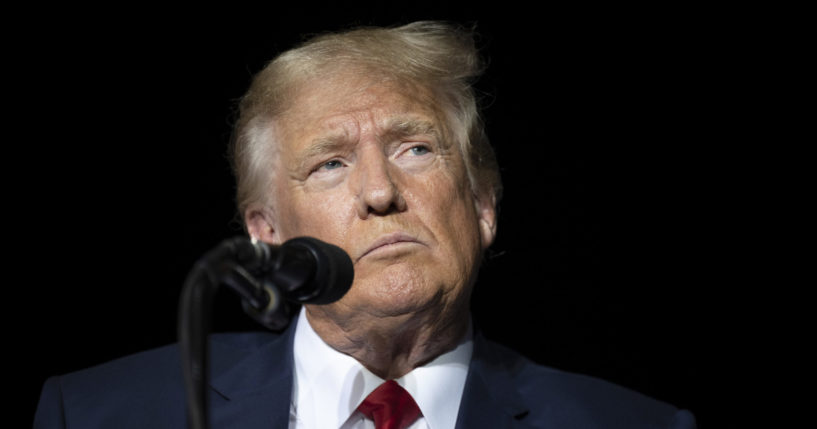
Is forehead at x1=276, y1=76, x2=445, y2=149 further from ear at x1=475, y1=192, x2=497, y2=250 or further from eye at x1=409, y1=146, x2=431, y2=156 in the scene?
ear at x1=475, y1=192, x2=497, y2=250

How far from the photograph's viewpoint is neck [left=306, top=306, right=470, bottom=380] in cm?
239

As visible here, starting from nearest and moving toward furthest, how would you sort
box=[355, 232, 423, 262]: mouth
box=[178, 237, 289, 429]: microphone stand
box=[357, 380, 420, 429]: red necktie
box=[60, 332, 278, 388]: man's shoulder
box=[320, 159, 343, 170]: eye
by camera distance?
1. box=[178, 237, 289, 429]: microphone stand
2. box=[355, 232, 423, 262]: mouth
3. box=[357, 380, 420, 429]: red necktie
4. box=[320, 159, 343, 170]: eye
5. box=[60, 332, 278, 388]: man's shoulder

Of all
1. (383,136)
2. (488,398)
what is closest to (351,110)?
(383,136)

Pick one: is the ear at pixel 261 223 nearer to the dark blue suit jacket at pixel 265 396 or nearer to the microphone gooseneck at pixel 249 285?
the dark blue suit jacket at pixel 265 396

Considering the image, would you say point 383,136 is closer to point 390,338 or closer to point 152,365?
point 390,338

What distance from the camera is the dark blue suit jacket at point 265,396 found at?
7.99 feet

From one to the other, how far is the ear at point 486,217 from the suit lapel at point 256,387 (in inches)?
26.8

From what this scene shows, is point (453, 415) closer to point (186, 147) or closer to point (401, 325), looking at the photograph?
point (401, 325)

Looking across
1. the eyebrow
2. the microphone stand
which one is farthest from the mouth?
the microphone stand

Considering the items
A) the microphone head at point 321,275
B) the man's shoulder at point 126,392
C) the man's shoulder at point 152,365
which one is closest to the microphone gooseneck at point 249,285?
the microphone head at point 321,275

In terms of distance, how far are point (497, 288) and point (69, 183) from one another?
1629 mm

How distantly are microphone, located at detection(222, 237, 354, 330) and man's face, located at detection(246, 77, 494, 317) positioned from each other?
70 centimetres

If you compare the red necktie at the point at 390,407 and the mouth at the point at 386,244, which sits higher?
the mouth at the point at 386,244

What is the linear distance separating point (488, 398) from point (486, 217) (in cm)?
58
